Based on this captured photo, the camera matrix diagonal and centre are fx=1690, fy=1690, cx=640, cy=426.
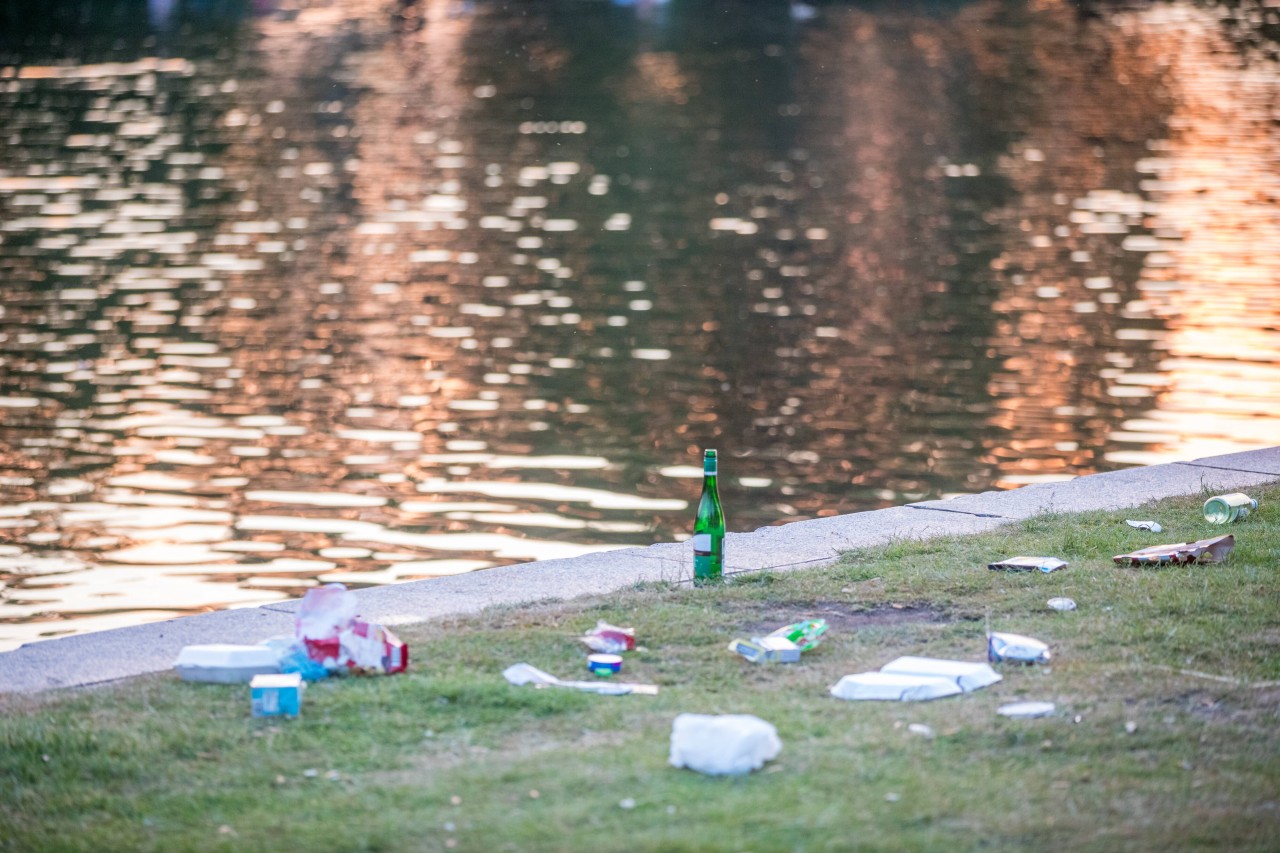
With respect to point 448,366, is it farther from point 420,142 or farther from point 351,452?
point 420,142

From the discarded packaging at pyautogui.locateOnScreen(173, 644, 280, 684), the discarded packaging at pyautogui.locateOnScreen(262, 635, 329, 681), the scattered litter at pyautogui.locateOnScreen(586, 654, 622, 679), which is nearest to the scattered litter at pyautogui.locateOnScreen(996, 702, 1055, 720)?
the scattered litter at pyautogui.locateOnScreen(586, 654, 622, 679)

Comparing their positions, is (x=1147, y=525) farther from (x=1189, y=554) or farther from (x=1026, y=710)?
(x=1026, y=710)

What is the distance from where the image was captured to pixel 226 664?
5.80m

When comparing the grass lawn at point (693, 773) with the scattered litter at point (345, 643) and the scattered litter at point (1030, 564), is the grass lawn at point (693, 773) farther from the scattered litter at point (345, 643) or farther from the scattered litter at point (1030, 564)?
the scattered litter at point (1030, 564)

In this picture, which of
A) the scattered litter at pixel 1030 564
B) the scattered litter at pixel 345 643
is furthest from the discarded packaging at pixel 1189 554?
the scattered litter at pixel 345 643

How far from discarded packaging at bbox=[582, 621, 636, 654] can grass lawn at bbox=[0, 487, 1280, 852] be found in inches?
2.8

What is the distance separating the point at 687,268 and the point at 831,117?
1934 centimetres

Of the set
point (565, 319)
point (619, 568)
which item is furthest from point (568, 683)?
point (565, 319)

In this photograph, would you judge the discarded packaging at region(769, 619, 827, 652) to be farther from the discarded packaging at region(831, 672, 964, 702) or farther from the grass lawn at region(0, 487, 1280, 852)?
the discarded packaging at region(831, 672, 964, 702)

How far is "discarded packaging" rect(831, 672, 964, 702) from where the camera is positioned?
5.61m

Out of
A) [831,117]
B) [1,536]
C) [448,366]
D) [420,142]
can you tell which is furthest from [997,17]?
[1,536]

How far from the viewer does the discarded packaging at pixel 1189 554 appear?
23.6 feet

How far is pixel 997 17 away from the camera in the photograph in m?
74.2

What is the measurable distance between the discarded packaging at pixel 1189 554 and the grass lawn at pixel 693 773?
15.1 inches
